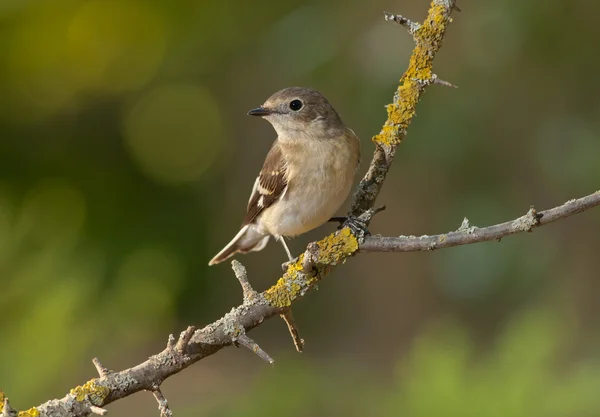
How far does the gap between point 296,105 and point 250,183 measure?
261 cm

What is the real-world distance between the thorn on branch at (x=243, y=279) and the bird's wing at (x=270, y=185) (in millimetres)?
1384

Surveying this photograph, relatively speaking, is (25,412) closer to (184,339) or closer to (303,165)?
(184,339)

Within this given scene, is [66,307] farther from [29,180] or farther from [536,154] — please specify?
[536,154]

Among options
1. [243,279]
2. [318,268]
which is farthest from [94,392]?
[318,268]

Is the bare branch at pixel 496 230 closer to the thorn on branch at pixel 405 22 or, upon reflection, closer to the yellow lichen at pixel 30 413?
the thorn on branch at pixel 405 22

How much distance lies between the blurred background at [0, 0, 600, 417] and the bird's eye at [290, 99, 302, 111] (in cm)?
26

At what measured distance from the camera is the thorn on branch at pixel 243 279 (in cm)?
237

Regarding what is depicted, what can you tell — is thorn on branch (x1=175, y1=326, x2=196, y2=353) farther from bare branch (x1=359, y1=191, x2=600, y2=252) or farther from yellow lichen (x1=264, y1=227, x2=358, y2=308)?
bare branch (x1=359, y1=191, x2=600, y2=252)

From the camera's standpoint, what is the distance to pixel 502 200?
164 inches

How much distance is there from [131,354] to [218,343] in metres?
4.97

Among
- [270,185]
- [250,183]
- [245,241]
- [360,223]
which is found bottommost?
[360,223]

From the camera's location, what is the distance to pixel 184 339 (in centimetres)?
212

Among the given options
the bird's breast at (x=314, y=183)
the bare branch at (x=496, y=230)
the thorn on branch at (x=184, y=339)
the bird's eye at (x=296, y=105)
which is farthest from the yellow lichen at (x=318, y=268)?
the bird's eye at (x=296, y=105)

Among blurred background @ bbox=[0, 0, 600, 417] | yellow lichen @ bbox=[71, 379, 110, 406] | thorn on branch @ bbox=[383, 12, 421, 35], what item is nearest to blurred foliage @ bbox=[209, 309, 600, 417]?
blurred background @ bbox=[0, 0, 600, 417]
